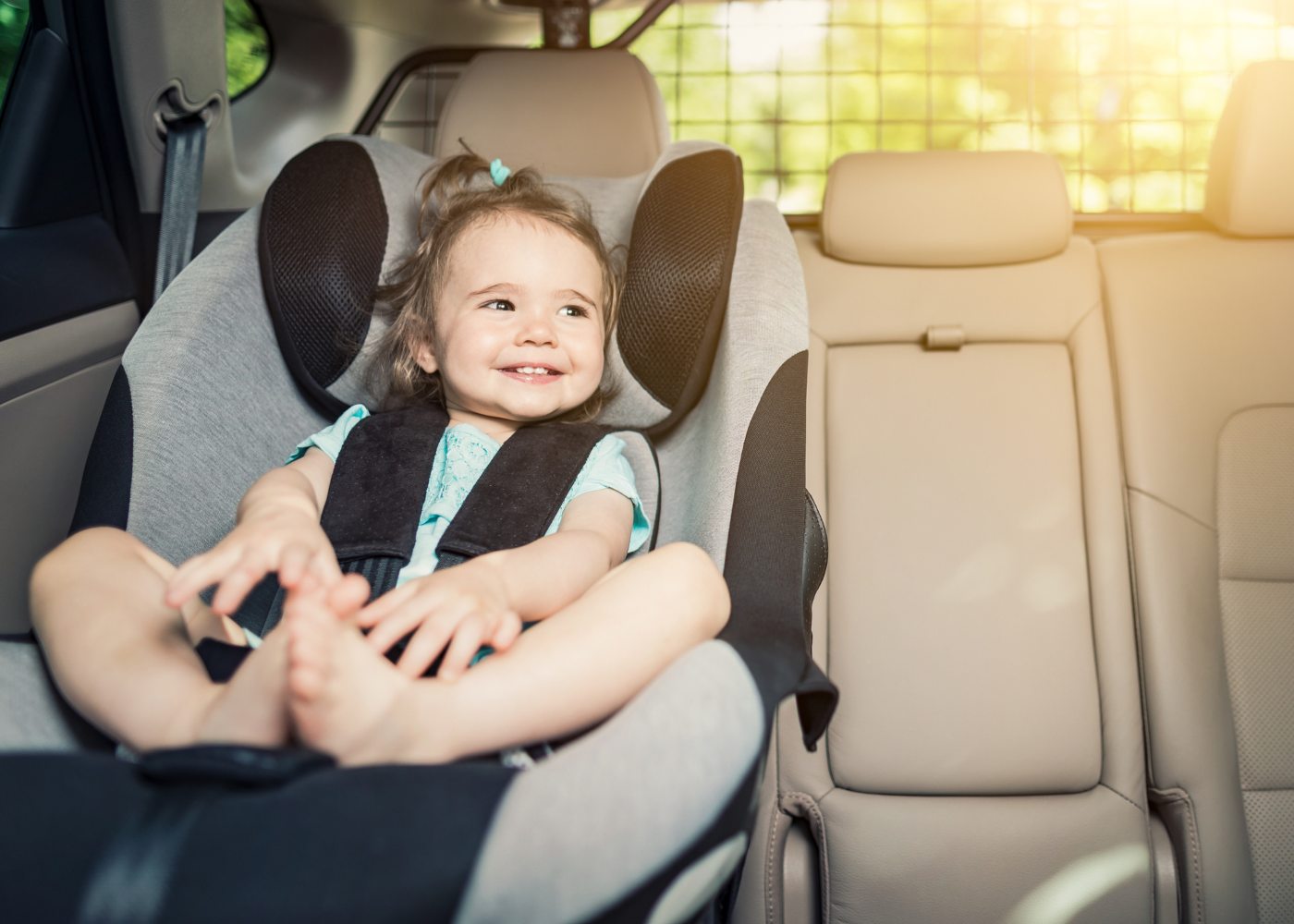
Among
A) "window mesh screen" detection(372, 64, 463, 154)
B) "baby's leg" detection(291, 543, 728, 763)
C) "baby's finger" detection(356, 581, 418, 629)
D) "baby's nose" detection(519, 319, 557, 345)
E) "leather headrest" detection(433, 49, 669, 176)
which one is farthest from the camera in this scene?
"window mesh screen" detection(372, 64, 463, 154)

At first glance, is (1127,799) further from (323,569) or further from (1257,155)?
(323,569)

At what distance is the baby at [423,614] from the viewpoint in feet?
2.35

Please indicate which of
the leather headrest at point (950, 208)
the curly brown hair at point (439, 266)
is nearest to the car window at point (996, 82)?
the leather headrest at point (950, 208)

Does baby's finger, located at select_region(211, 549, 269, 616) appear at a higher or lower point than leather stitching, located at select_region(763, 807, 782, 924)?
higher

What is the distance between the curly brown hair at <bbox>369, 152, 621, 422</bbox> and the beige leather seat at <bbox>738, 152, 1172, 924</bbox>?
463 mm

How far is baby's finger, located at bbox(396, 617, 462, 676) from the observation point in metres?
0.76

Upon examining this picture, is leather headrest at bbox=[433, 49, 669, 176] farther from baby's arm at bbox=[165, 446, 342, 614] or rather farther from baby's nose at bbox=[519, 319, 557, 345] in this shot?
baby's arm at bbox=[165, 446, 342, 614]

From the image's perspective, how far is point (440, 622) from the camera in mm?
795

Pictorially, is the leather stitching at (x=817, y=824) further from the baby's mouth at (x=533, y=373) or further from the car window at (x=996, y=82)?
the car window at (x=996, y=82)

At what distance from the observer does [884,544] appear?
1557 millimetres

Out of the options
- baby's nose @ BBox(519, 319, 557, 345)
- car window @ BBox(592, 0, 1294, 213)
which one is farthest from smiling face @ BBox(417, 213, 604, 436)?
car window @ BBox(592, 0, 1294, 213)

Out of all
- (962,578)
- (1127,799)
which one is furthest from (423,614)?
(1127,799)

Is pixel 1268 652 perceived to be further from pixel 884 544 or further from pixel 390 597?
pixel 390 597

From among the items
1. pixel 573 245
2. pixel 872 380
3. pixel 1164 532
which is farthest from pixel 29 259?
pixel 1164 532
